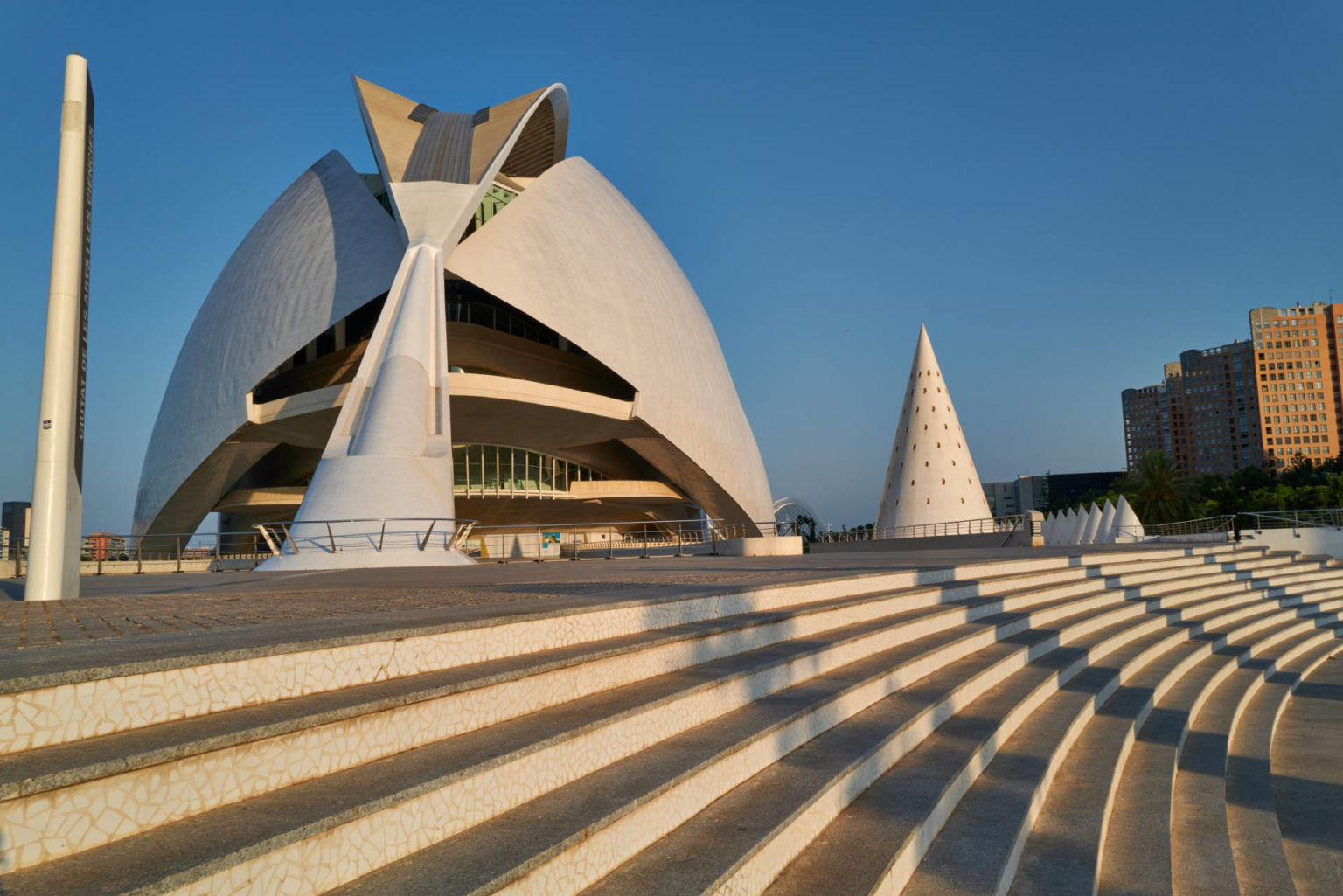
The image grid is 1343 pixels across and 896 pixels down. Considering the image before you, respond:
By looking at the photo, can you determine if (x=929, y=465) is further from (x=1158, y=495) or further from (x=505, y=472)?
(x=1158, y=495)

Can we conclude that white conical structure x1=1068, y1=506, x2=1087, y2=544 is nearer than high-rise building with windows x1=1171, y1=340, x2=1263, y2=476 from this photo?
Yes

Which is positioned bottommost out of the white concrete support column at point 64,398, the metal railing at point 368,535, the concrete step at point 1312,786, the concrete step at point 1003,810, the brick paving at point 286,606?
the concrete step at point 1312,786

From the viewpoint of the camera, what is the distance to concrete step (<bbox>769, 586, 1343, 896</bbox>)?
8.69ft

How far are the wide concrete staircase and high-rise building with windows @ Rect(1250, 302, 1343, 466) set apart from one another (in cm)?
11638

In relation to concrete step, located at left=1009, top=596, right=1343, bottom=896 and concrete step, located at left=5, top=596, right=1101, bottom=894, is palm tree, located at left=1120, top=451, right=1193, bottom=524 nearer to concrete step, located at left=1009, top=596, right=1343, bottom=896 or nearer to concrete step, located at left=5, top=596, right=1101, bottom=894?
concrete step, located at left=1009, top=596, right=1343, bottom=896

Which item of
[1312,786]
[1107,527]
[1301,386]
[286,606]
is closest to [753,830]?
[286,606]

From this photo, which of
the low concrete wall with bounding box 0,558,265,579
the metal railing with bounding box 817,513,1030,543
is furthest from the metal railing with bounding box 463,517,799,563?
the low concrete wall with bounding box 0,558,265,579

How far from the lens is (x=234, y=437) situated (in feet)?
90.1

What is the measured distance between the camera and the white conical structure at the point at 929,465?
3200 cm

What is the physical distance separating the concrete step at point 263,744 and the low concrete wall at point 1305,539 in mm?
26109

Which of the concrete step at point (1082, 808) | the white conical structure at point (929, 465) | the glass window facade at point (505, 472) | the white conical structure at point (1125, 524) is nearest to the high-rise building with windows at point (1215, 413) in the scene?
the white conical structure at point (1125, 524)

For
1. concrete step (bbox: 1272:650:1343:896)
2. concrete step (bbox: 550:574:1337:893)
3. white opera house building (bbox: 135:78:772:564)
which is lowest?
concrete step (bbox: 1272:650:1343:896)

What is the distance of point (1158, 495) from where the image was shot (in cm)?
4731

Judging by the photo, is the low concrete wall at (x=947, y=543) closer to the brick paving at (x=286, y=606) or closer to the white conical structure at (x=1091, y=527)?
the white conical structure at (x=1091, y=527)
